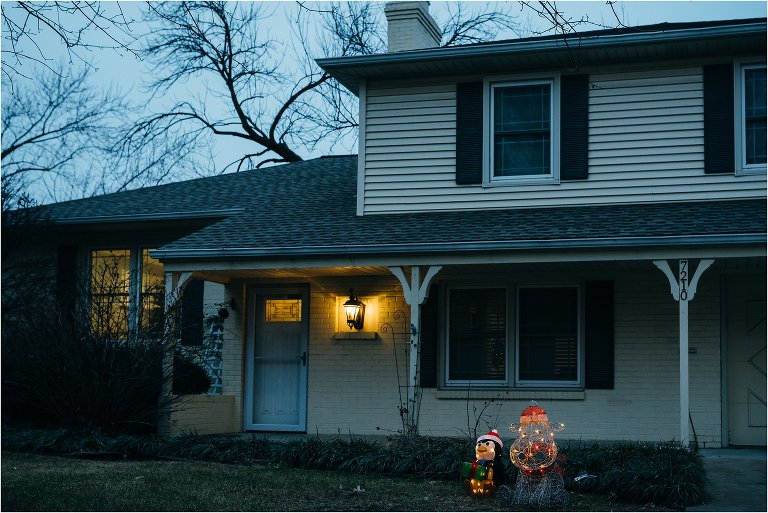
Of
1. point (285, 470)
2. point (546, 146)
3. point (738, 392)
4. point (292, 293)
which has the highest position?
point (546, 146)

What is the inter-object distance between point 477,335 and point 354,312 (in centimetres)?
171

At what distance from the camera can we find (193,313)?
49.0ft

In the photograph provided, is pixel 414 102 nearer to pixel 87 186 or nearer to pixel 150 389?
pixel 150 389

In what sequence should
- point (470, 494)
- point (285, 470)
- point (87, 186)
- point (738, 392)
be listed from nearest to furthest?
1. point (470, 494)
2. point (285, 470)
3. point (738, 392)
4. point (87, 186)

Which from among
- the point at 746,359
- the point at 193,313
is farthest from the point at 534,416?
the point at 193,313

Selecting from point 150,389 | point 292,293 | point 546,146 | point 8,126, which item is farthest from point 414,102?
point 8,126

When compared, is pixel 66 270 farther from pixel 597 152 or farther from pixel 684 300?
pixel 684 300

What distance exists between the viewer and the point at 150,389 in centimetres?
1242

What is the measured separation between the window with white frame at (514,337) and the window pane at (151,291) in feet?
12.9

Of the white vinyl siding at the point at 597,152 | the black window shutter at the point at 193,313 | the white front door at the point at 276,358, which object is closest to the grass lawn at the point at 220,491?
the white front door at the point at 276,358

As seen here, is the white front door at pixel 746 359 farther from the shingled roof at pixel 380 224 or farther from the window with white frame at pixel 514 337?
the window with white frame at pixel 514 337

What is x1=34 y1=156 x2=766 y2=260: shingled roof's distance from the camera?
11.0 meters

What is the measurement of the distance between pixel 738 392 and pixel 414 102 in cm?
561

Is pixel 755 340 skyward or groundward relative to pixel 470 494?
skyward
